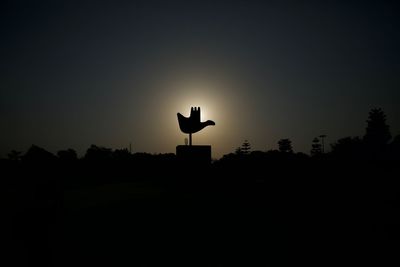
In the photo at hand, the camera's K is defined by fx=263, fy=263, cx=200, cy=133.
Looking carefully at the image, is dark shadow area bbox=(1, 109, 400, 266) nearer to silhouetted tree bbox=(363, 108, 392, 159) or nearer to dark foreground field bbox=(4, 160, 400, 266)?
dark foreground field bbox=(4, 160, 400, 266)

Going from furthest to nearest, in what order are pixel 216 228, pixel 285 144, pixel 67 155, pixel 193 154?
pixel 285 144 → pixel 67 155 → pixel 193 154 → pixel 216 228

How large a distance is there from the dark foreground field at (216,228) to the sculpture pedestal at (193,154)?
10.5 feet

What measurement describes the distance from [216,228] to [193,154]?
21.5 ft

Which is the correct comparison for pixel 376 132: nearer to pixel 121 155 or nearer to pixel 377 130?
pixel 377 130

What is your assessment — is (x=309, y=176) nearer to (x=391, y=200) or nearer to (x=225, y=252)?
(x=391, y=200)

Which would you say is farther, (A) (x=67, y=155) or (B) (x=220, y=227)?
(A) (x=67, y=155)

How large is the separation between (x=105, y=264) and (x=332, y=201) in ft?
21.0

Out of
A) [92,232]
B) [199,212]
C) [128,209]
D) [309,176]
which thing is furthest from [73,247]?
Answer: [309,176]

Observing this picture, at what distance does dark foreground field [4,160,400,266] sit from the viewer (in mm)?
4836

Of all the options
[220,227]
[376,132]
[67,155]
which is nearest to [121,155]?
[67,155]

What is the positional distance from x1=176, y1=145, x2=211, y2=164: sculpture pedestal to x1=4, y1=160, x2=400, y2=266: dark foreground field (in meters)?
3.21

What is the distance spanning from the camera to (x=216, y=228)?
19.6 ft

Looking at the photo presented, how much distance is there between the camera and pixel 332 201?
777cm

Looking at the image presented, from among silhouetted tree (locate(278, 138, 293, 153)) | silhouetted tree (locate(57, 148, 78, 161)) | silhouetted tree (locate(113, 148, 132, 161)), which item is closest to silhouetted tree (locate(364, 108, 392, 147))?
silhouetted tree (locate(278, 138, 293, 153))
